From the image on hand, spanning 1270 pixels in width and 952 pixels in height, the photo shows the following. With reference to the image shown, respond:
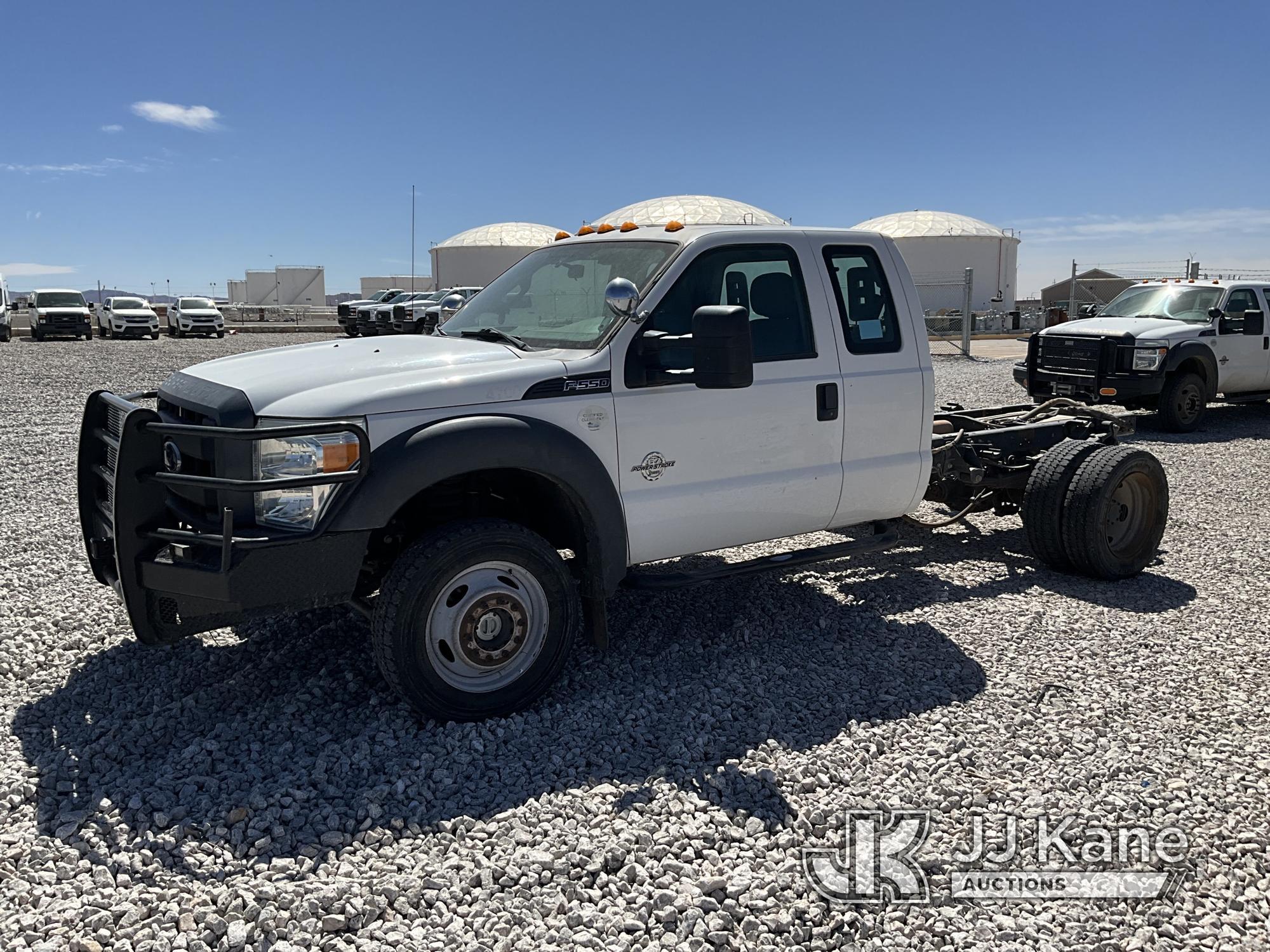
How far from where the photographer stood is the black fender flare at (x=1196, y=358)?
13.0m

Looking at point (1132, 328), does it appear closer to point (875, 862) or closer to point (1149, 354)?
point (1149, 354)

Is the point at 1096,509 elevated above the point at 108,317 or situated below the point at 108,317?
below

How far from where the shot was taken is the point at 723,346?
14.0 ft

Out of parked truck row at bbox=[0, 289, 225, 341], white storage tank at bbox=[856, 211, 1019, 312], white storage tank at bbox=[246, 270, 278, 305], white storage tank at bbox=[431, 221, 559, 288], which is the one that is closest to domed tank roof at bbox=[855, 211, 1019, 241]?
white storage tank at bbox=[856, 211, 1019, 312]

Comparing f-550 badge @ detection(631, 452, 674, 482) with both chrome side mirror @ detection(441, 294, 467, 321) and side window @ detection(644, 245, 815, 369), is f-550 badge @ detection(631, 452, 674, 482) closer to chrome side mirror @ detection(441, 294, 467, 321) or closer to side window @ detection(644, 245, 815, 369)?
side window @ detection(644, 245, 815, 369)

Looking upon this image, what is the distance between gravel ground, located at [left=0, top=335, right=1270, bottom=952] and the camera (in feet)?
10.3

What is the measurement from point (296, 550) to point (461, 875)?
137 cm

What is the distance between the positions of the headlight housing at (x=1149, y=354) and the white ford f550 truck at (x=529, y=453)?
8682 millimetres

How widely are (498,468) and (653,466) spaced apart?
0.74 metres

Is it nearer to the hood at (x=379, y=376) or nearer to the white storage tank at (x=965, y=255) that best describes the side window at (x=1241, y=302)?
the hood at (x=379, y=376)

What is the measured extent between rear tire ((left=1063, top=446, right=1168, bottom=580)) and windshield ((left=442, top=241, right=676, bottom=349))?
3.24m

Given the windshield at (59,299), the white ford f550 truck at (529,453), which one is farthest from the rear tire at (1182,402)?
the windshield at (59,299)

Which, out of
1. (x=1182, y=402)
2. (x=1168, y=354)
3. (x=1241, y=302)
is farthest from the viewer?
(x=1241, y=302)

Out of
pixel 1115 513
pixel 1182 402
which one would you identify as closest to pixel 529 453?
pixel 1115 513
